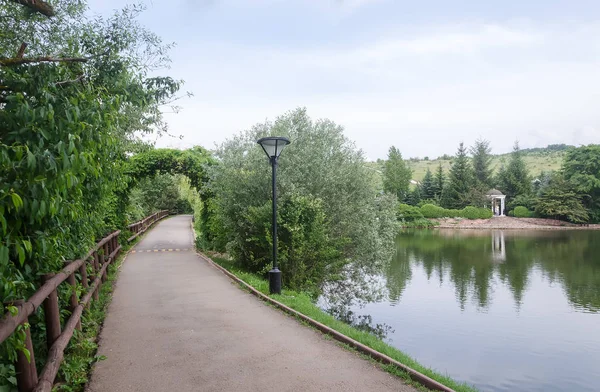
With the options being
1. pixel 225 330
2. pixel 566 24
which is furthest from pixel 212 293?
pixel 566 24

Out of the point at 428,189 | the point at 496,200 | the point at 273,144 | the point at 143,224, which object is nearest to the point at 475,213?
the point at 496,200

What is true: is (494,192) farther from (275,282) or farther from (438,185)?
(275,282)

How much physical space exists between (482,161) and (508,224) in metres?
14.7

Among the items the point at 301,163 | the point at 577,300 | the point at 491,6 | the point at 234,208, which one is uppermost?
the point at 491,6

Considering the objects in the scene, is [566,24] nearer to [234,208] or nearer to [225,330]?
[234,208]

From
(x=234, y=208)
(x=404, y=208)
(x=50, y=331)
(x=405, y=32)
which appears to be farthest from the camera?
(x=404, y=208)

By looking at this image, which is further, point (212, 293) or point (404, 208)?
point (404, 208)

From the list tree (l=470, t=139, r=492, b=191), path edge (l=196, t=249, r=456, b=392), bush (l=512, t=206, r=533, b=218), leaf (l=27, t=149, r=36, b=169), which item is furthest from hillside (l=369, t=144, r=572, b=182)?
leaf (l=27, t=149, r=36, b=169)

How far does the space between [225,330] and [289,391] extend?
2.29 m

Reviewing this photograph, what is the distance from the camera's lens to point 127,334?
611 centimetres

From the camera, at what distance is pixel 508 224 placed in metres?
49.6

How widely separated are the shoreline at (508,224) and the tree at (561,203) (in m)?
0.99

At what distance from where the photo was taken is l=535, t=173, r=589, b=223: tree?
161 ft

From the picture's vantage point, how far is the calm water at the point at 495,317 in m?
8.72
